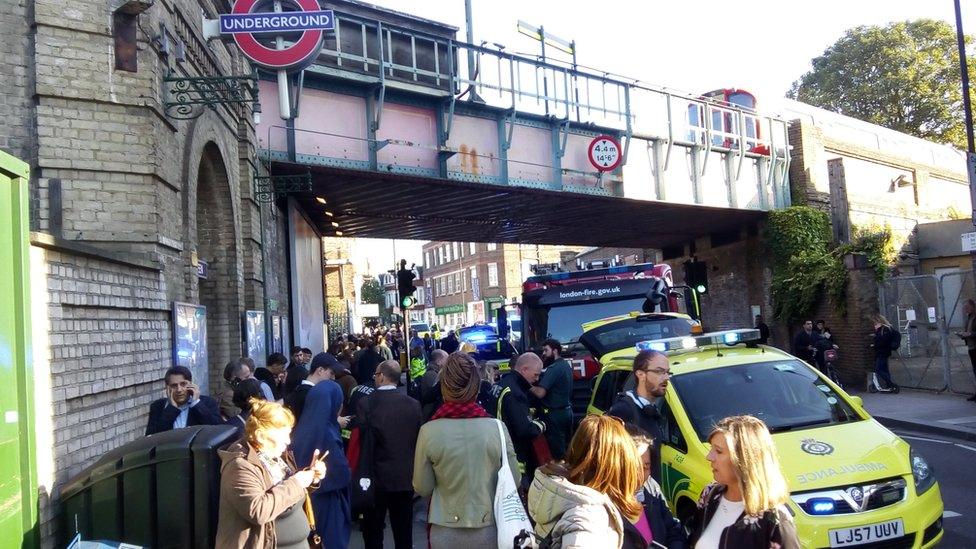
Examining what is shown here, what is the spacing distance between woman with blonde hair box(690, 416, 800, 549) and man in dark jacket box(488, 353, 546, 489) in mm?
2320

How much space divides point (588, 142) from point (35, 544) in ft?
58.4

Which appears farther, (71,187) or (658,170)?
(658,170)

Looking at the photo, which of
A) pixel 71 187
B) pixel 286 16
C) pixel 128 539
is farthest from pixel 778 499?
pixel 286 16

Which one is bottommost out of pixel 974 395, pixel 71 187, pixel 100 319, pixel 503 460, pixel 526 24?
pixel 974 395

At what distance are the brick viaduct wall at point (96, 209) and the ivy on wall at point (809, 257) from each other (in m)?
16.5

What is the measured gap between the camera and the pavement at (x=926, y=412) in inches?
476

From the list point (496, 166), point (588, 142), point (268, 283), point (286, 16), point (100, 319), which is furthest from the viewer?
point (588, 142)

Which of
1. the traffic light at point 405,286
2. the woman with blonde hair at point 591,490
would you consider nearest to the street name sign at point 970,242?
the traffic light at point 405,286

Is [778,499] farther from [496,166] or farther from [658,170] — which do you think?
[658,170]

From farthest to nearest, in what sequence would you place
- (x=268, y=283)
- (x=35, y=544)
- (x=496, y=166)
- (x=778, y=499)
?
(x=496, y=166), (x=268, y=283), (x=35, y=544), (x=778, y=499)

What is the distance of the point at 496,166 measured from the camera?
1880 cm

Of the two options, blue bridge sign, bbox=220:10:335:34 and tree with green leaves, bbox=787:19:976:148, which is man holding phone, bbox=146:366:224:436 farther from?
tree with green leaves, bbox=787:19:976:148

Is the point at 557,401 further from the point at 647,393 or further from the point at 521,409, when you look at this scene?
the point at 647,393

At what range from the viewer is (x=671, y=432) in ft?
19.9
